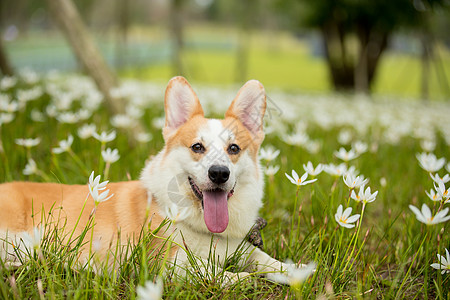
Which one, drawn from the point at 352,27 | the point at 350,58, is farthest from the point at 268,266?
the point at 350,58

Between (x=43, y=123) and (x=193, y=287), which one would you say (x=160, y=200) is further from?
(x=43, y=123)

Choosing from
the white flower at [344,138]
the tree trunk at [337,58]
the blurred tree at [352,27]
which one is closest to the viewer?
the white flower at [344,138]

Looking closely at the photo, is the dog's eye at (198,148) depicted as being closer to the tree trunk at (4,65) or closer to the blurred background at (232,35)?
the blurred background at (232,35)

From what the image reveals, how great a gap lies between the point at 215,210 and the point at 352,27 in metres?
14.8

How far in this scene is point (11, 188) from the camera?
7.68 feet

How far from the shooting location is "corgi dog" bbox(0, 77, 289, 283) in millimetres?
2100

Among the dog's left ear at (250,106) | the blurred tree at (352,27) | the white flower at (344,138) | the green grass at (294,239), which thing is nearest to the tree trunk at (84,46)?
the green grass at (294,239)

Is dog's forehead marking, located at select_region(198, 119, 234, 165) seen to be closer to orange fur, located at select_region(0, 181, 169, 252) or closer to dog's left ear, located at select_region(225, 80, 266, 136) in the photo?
dog's left ear, located at select_region(225, 80, 266, 136)

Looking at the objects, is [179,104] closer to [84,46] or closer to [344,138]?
[344,138]

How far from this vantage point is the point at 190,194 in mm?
2227

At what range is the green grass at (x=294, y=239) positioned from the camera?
182 centimetres

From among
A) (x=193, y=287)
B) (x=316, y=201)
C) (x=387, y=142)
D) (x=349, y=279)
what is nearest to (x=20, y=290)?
(x=193, y=287)

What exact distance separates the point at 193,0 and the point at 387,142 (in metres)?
6.97

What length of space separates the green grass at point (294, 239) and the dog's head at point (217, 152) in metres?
0.33
